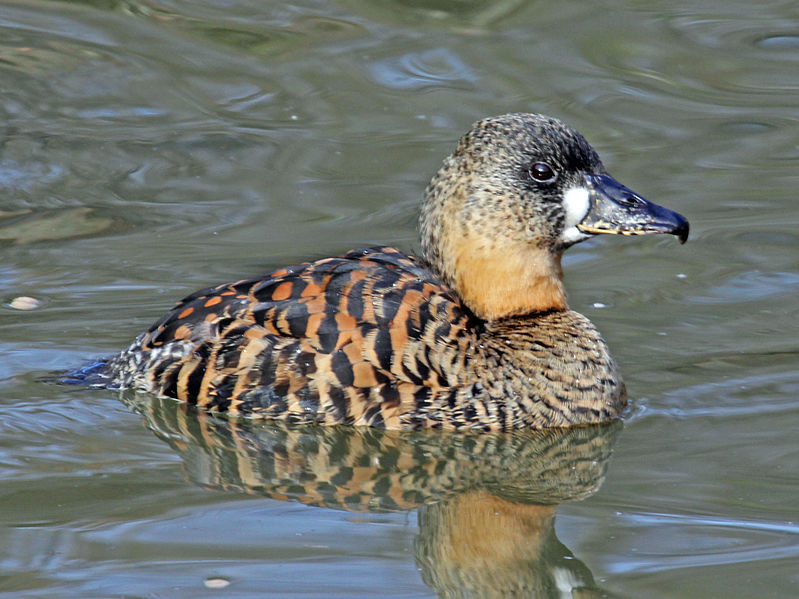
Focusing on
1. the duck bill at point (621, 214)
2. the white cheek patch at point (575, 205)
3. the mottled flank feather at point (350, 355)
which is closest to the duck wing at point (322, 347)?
the mottled flank feather at point (350, 355)

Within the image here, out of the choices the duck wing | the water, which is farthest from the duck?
the water

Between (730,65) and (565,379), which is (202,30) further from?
(565,379)

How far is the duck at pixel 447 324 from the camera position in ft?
19.3

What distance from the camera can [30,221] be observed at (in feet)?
28.2

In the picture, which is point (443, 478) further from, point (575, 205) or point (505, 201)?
point (575, 205)

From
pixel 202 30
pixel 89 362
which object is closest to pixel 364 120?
pixel 202 30

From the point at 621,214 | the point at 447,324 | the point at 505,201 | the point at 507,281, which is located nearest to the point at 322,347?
the point at 447,324

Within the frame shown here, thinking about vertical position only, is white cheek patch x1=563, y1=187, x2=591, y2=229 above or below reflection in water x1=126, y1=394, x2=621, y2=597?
above

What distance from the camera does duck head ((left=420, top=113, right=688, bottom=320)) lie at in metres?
6.18

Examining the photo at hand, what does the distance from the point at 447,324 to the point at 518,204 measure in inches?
26.0

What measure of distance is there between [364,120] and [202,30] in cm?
190

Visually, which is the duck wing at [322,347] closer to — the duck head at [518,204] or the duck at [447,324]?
the duck at [447,324]

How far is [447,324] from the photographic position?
6004 mm

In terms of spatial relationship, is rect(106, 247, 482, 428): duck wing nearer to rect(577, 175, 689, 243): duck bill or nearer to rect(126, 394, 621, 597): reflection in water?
rect(126, 394, 621, 597): reflection in water
